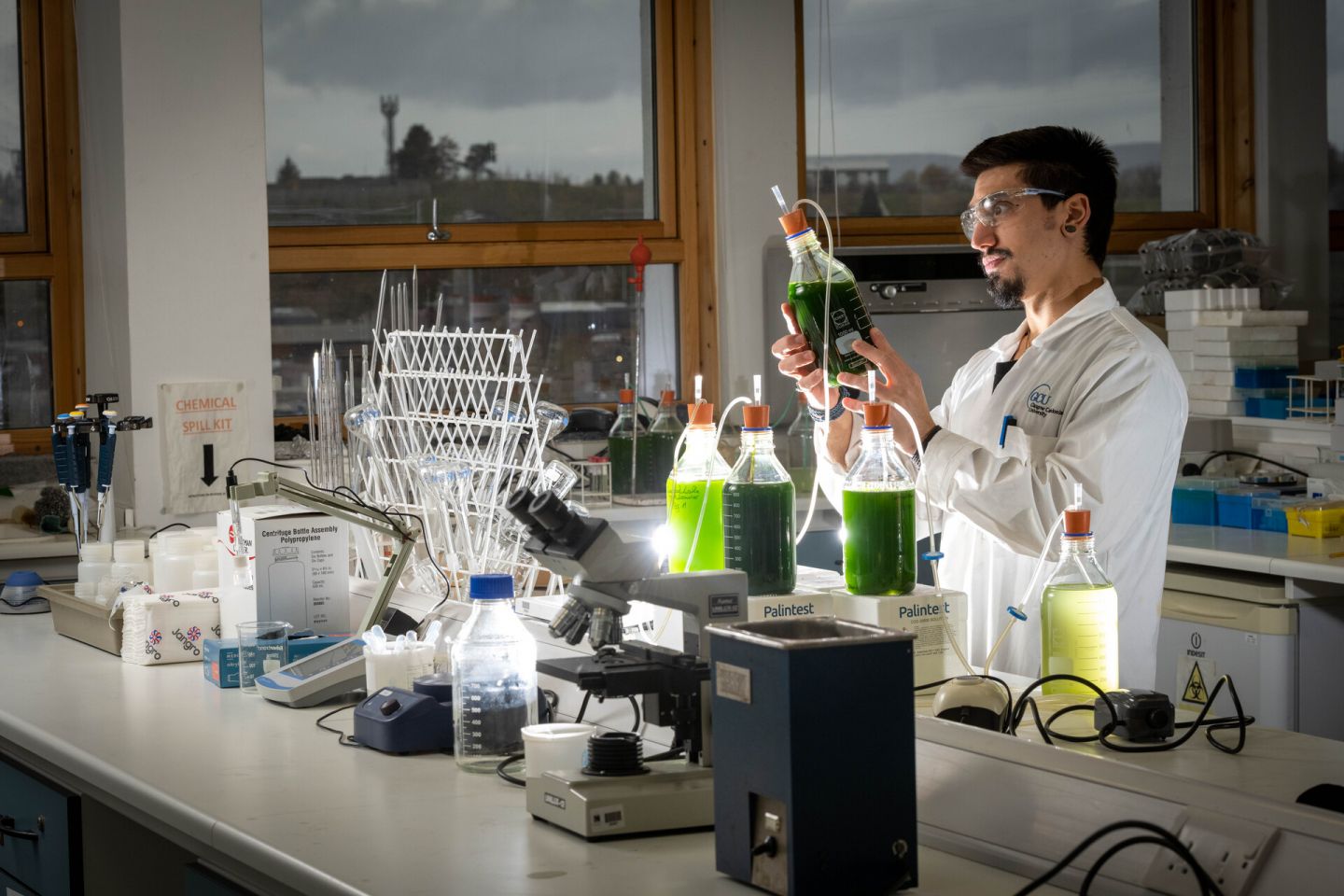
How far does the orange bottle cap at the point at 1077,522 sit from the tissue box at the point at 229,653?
3.83 ft

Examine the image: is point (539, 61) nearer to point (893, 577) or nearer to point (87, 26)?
point (87, 26)

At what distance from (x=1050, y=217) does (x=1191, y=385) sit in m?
2.18

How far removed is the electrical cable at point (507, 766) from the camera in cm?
175

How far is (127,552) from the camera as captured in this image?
294 centimetres

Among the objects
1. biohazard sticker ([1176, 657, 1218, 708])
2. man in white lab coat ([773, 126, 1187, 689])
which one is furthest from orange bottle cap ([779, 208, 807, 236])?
biohazard sticker ([1176, 657, 1218, 708])

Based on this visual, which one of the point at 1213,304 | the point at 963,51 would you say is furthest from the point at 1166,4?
the point at 1213,304

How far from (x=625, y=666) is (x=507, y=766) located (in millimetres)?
264

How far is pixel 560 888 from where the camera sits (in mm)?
1381

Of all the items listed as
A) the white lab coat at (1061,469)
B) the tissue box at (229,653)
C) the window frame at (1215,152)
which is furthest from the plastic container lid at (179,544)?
the window frame at (1215,152)

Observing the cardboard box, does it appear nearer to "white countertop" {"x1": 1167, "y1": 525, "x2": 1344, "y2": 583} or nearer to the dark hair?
the dark hair

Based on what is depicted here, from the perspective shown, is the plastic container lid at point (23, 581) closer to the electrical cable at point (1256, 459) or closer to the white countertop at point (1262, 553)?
the white countertop at point (1262, 553)

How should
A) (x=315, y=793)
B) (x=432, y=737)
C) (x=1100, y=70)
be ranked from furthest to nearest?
(x=1100, y=70), (x=432, y=737), (x=315, y=793)

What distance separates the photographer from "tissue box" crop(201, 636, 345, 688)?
2.33 meters

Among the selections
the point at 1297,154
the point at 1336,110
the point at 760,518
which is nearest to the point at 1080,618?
the point at 760,518
